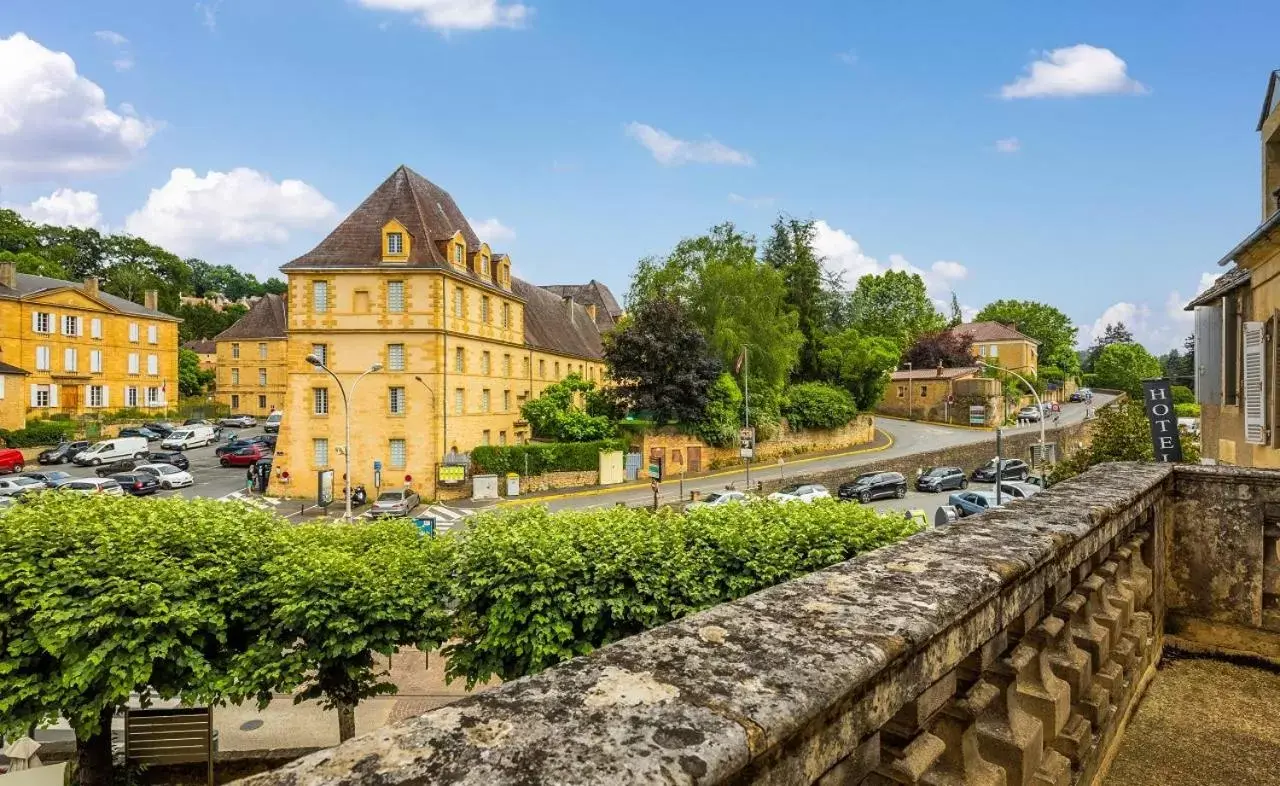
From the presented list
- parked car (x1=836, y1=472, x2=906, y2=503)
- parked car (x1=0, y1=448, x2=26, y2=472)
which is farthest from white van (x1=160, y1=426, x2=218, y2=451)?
A: parked car (x1=836, y1=472, x2=906, y2=503)

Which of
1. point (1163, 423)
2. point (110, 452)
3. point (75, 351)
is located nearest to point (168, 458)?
point (110, 452)

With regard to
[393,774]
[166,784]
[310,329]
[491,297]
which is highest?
[491,297]

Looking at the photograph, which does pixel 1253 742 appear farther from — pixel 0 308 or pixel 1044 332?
pixel 1044 332

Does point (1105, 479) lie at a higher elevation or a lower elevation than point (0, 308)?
Answer: lower

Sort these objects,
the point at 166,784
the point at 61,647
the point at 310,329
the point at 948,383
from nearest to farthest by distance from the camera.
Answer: the point at 61,647
the point at 166,784
the point at 310,329
the point at 948,383

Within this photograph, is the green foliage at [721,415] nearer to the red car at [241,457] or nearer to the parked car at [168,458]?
the red car at [241,457]

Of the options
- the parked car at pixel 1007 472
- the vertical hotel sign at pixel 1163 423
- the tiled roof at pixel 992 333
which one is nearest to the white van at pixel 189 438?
the parked car at pixel 1007 472

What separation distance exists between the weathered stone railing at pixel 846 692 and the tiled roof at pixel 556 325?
40.7m

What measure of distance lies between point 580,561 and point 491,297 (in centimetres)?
3039

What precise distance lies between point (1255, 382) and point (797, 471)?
96.4ft

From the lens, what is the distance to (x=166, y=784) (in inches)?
412

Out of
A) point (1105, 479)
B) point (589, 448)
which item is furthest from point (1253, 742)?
point (589, 448)

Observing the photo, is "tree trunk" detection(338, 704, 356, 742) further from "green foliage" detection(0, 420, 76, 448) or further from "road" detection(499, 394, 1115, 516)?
"green foliage" detection(0, 420, 76, 448)

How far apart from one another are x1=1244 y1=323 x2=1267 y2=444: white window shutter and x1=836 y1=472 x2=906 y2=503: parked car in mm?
21959
